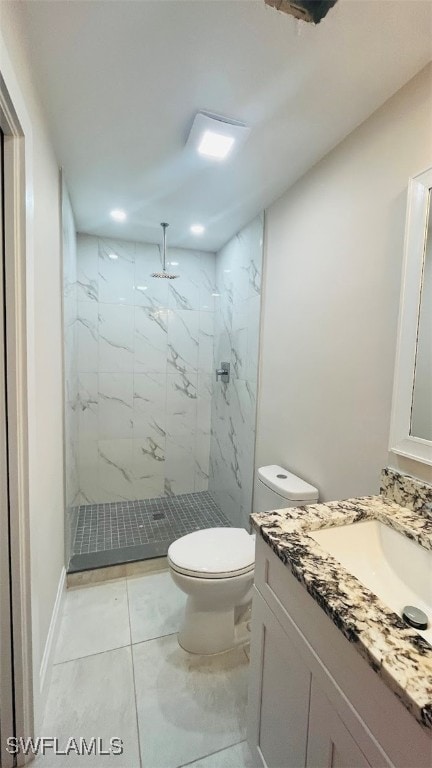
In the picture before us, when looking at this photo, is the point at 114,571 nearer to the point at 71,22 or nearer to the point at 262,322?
the point at 262,322

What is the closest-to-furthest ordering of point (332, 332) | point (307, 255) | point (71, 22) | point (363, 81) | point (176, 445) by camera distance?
point (71, 22) < point (363, 81) < point (332, 332) < point (307, 255) < point (176, 445)

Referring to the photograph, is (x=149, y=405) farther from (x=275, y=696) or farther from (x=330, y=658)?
(x=330, y=658)

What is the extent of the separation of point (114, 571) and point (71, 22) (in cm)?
251

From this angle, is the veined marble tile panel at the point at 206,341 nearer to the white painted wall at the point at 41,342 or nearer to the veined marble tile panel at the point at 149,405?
the veined marble tile panel at the point at 149,405

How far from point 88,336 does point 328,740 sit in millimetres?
2688

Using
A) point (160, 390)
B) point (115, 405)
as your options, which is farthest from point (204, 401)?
point (115, 405)

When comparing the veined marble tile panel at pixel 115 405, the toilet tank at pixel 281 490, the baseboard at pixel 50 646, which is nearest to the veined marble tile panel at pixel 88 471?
the veined marble tile panel at pixel 115 405

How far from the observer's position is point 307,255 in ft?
5.44

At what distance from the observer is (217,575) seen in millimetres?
1350

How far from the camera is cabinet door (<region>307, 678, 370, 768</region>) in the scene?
1.97 ft

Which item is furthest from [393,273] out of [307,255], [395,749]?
[395,749]

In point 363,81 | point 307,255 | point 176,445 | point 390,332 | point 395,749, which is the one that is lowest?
point 176,445

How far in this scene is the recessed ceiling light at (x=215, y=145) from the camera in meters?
1.36

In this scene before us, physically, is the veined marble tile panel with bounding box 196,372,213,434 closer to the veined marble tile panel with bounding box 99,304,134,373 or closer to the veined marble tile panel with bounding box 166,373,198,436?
the veined marble tile panel with bounding box 166,373,198,436
